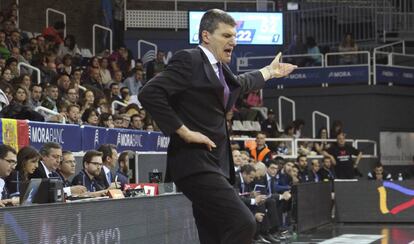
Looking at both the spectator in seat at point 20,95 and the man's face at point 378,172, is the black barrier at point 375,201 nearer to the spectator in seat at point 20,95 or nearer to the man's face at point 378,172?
the man's face at point 378,172

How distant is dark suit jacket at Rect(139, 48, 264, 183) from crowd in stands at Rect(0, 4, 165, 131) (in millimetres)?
7867

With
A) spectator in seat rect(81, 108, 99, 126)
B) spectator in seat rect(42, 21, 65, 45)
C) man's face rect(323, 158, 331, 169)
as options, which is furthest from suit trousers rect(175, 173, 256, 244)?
spectator in seat rect(42, 21, 65, 45)

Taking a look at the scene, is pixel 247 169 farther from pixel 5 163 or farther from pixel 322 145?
pixel 322 145

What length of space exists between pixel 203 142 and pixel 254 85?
0.91 meters

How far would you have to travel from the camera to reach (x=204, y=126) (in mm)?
5770

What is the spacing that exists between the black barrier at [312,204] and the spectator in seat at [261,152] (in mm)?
1156

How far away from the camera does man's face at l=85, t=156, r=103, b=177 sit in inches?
460

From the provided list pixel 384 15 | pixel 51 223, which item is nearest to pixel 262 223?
pixel 51 223

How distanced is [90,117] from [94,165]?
136 inches

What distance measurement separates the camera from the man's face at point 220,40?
5.82 metres

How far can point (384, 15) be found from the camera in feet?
105

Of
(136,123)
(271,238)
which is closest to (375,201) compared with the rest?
(271,238)

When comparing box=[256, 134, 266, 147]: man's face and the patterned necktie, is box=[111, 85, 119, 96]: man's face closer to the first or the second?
box=[256, 134, 266, 147]: man's face

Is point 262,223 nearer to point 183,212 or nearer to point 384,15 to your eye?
point 183,212
